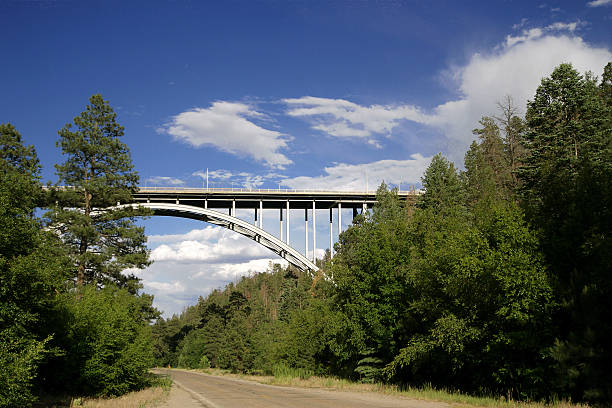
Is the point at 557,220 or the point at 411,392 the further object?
the point at 411,392

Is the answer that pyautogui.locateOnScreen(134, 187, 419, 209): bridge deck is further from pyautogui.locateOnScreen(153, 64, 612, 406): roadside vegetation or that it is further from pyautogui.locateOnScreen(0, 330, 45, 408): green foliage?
pyautogui.locateOnScreen(0, 330, 45, 408): green foliage

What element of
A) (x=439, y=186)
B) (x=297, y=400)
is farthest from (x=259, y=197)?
(x=297, y=400)

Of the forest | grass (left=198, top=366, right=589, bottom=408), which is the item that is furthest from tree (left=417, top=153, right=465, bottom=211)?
grass (left=198, top=366, right=589, bottom=408)

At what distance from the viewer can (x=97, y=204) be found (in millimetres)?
30422

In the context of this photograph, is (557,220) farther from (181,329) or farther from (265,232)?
(181,329)

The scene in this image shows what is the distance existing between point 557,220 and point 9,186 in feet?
55.4

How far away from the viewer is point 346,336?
82.1 feet

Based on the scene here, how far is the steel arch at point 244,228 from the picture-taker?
46.9 m

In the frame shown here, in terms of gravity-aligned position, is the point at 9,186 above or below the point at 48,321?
above

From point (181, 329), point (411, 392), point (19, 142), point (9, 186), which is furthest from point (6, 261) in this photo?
point (181, 329)

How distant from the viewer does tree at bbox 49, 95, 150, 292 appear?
93.2 ft

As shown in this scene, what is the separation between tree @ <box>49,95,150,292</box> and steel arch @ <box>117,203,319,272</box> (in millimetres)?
14508

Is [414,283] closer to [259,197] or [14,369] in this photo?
[14,369]

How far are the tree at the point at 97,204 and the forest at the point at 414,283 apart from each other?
3.9 inches
